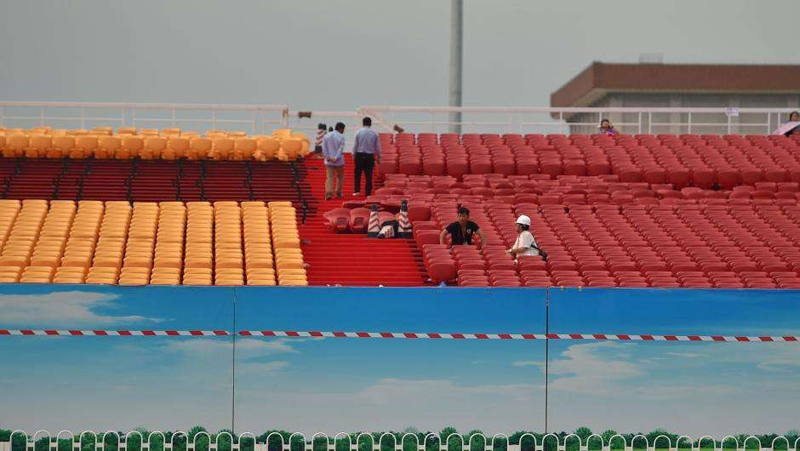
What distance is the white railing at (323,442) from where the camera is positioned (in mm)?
14250

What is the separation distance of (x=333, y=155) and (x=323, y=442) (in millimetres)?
12006

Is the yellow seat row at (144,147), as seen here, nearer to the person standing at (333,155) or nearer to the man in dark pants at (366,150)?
the person standing at (333,155)

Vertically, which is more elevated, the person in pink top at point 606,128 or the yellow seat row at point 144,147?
the yellow seat row at point 144,147

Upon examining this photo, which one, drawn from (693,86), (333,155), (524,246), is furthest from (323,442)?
(693,86)

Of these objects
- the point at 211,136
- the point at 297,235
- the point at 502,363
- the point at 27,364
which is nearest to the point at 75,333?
the point at 27,364

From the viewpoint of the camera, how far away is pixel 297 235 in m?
22.1

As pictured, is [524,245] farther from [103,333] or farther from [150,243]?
[103,333]

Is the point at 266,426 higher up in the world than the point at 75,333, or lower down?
lower down

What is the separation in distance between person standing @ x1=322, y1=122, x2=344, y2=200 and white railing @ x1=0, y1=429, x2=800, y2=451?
11.8 metres

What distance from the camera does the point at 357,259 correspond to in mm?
21672

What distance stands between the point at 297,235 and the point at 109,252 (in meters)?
3.01

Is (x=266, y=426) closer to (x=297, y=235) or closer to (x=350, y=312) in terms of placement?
(x=350, y=312)

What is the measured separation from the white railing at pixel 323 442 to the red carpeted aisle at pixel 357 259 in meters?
5.88

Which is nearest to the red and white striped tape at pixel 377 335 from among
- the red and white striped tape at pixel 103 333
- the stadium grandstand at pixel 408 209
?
the red and white striped tape at pixel 103 333
